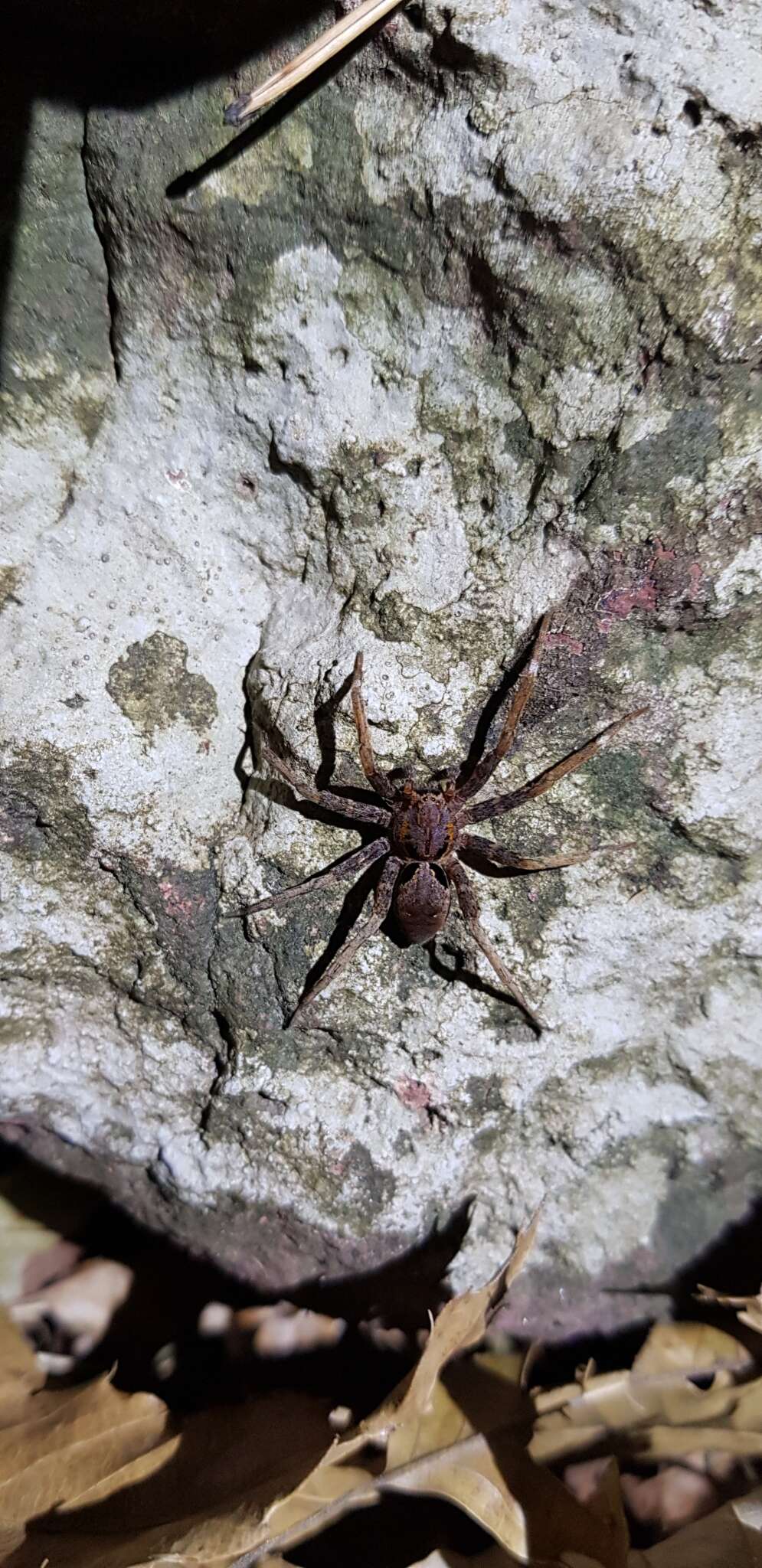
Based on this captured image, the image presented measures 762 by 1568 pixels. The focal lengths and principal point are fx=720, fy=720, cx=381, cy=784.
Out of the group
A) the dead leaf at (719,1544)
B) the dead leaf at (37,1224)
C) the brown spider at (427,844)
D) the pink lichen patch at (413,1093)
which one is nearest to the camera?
the dead leaf at (719,1544)

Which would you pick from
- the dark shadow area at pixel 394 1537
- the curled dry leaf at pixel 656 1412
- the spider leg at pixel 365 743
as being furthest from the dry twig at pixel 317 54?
the dark shadow area at pixel 394 1537

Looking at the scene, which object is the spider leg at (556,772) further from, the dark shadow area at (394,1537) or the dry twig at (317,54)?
the dark shadow area at (394,1537)

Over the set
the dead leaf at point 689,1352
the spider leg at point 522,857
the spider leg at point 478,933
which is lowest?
the dead leaf at point 689,1352

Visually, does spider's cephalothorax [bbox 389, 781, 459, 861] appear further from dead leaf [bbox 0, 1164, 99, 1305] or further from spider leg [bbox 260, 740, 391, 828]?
dead leaf [bbox 0, 1164, 99, 1305]

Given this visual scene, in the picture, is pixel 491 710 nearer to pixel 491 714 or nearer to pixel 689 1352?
pixel 491 714

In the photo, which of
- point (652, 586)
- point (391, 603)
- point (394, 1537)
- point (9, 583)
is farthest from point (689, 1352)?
point (9, 583)

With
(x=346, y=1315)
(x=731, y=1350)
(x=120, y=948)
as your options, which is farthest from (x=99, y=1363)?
(x=731, y=1350)
